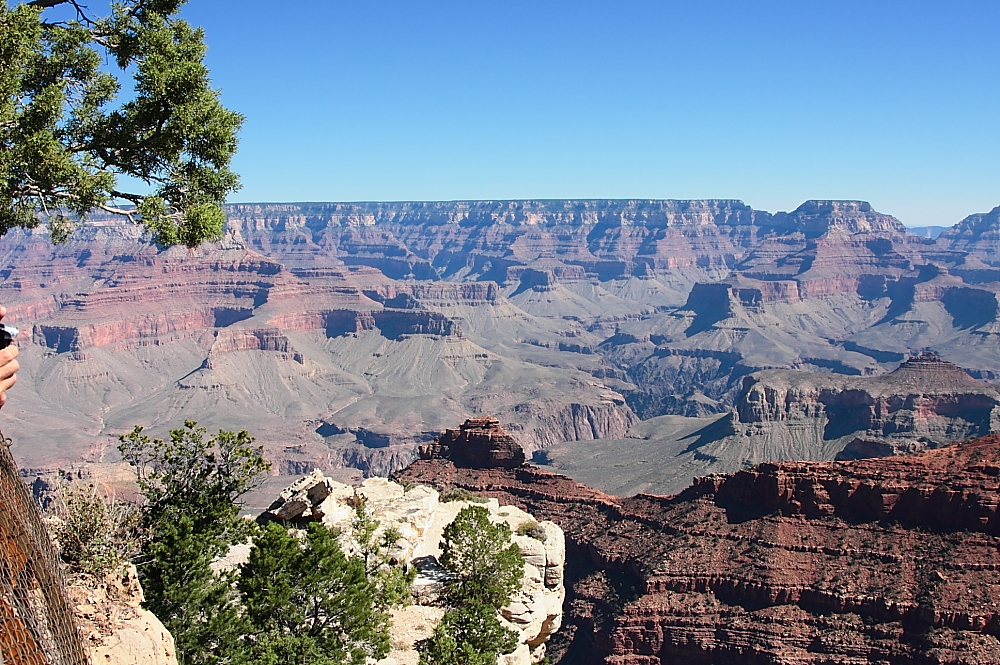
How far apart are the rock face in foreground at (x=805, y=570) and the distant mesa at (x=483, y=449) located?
36.8 ft

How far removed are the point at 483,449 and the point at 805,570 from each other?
1103 inches

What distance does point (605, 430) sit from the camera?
18262cm

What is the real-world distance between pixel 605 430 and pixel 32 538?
588 ft

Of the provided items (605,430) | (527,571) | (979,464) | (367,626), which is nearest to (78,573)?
(367,626)

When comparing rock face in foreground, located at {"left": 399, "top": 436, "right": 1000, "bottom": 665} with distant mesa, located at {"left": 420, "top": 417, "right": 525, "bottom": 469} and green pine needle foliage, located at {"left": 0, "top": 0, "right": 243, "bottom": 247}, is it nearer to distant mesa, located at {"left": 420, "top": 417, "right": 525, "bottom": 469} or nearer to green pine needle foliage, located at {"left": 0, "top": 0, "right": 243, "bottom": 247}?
distant mesa, located at {"left": 420, "top": 417, "right": 525, "bottom": 469}

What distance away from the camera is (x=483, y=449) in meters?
66.1

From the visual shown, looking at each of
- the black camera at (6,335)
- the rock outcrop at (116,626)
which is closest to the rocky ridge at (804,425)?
the rock outcrop at (116,626)

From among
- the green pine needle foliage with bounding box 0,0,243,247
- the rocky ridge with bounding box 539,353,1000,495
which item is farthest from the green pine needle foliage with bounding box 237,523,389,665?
the rocky ridge with bounding box 539,353,1000,495

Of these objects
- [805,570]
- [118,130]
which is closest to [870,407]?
[805,570]

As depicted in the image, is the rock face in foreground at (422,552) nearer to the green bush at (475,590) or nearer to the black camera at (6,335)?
the green bush at (475,590)

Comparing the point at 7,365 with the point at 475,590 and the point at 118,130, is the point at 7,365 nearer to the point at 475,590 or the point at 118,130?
the point at 118,130

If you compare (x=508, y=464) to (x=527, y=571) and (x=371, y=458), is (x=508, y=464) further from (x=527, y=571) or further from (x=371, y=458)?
(x=371, y=458)

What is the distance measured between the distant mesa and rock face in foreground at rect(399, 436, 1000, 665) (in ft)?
36.8

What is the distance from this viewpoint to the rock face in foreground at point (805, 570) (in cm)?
4178
